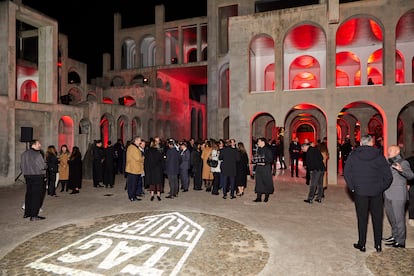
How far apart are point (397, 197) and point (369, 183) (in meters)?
0.85

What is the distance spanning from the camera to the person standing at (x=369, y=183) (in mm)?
4926

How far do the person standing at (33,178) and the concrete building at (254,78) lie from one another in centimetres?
691

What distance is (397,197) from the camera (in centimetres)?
528

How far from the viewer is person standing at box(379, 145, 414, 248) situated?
5.20m

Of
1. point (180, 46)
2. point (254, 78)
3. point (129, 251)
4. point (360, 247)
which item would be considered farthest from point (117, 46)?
point (360, 247)

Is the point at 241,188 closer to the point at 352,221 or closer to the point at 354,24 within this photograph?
the point at 352,221

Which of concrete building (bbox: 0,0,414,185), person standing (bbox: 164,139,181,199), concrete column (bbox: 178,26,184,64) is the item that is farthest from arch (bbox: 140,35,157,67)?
person standing (bbox: 164,139,181,199)

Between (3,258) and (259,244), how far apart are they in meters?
4.48

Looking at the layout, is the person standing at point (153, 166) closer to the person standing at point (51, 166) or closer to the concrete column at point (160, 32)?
the person standing at point (51, 166)

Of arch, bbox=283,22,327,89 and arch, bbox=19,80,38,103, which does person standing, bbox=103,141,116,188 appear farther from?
arch, bbox=19,80,38,103

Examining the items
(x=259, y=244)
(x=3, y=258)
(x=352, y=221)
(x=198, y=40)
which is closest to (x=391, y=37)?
(x=352, y=221)

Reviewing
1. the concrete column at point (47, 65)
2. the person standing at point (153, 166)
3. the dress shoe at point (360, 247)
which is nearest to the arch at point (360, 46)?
the person standing at point (153, 166)

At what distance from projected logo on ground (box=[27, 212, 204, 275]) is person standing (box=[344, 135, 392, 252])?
3091mm

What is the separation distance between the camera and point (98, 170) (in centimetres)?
1184
